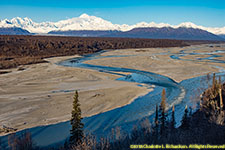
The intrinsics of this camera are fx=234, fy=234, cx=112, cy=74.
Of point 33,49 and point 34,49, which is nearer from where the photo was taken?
point 33,49

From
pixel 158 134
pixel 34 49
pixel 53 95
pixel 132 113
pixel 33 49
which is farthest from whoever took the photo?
pixel 34 49

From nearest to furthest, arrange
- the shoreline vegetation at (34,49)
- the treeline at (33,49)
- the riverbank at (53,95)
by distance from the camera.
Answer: the riverbank at (53,95), the shoreline vegetation at (34,49), the treeline at (33,49)

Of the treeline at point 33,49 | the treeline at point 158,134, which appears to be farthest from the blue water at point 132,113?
the treeline at point 33,49

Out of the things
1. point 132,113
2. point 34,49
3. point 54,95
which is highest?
point 34,49

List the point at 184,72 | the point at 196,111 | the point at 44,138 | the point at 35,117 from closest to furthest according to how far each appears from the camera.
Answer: the point at 44,138
the point at 35,117
the point at 196,111
the point at 184,72

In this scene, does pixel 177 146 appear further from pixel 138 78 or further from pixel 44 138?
pixel 138 78

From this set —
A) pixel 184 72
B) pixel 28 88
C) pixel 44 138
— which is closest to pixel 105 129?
pixel 44 138

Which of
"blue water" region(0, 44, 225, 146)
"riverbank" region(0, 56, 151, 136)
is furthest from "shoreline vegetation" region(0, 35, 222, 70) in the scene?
"blue water" region(0, 44, 225, 146)

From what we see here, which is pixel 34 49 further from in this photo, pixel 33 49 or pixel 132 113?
pixel 132 113

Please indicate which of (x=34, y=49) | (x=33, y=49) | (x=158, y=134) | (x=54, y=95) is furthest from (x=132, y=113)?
(x=34, y=49)

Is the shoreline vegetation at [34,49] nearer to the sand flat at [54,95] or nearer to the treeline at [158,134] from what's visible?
the sand flat at [54,95]

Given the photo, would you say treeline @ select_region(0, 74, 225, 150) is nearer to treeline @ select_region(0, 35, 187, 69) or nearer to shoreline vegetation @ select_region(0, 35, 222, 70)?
shoreline vegetation @ select_region(0, 35, 222, 70)
